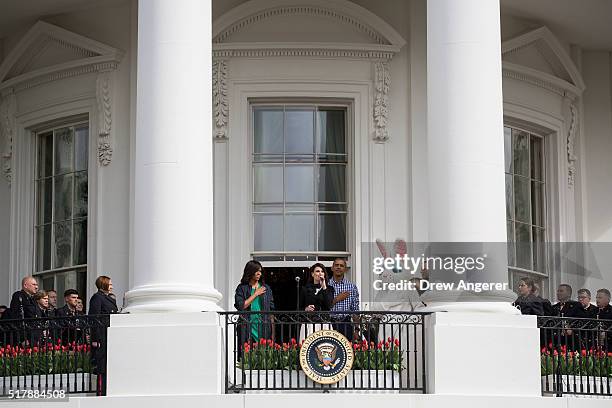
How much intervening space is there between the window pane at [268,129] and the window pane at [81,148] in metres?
3.21

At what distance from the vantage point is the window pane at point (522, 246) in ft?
88.3

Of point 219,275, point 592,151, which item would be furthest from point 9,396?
point 592,151

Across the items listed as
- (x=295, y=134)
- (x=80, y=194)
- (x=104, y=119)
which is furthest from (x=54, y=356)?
(x=295, y=134)

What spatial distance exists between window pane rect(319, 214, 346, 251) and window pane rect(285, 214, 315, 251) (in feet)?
0.57

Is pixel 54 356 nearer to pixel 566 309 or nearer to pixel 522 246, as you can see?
pixel 566 309

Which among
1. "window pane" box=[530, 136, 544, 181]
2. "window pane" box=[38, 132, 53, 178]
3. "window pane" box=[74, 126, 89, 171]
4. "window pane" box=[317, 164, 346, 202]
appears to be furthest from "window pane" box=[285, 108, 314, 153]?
"window pane" box=[38, 132, 53, 178]

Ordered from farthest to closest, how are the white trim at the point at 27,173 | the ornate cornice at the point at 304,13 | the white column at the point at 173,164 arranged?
the white trim at the point at 27,173 < the ornate cornice at the point at 304,13 < the white column at the point at 173,164

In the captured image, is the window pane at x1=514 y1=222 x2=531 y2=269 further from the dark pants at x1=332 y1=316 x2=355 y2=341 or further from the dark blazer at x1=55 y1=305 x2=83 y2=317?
the dark blazer at x1=55 y1=305 x2=83 y2=317

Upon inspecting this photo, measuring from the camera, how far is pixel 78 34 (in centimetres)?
2645

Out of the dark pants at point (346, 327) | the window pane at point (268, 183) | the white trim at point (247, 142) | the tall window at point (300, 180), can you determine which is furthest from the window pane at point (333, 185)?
the dark pants at point (346, 327)

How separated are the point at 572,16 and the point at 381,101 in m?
4.36

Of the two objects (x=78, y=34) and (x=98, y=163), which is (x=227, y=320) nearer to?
(x=98, y=163)

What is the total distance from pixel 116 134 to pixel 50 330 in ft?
19.4

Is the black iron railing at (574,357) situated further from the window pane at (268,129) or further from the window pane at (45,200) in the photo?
the window pane at (45,200)
